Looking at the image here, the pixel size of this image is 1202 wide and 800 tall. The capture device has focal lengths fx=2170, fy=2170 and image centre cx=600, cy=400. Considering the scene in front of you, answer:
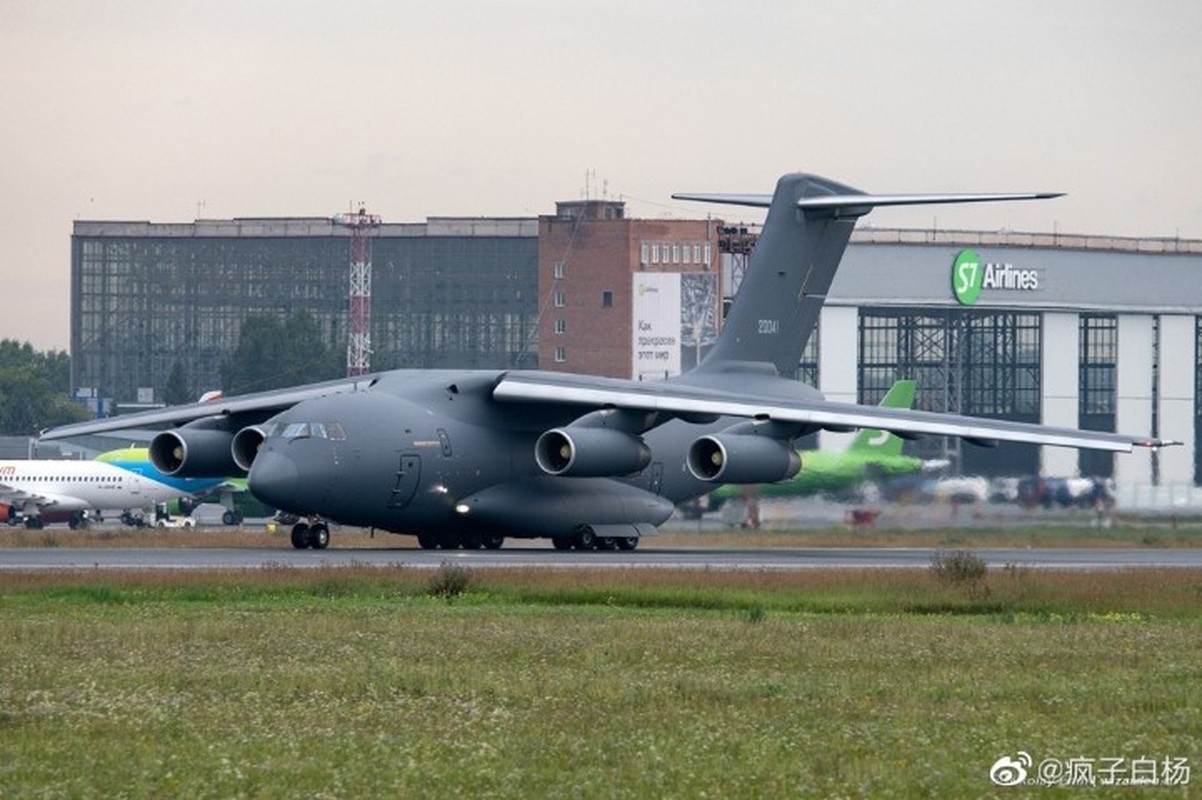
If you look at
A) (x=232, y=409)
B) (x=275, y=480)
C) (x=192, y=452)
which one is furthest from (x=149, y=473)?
(x=275, y=480)

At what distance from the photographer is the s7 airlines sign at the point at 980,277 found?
7625 cm

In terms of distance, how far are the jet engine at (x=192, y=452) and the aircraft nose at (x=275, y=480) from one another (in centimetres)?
355

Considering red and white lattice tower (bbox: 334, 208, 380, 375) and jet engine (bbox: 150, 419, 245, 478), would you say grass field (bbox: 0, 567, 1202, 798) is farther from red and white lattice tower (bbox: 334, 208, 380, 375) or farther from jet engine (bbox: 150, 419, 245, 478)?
red and white lattice tower (bbox: 334, 208, 380, 375)

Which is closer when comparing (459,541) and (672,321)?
(459,541)

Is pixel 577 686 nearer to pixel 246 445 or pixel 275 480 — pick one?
pixel 275 480

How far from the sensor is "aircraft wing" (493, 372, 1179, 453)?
34.1 m

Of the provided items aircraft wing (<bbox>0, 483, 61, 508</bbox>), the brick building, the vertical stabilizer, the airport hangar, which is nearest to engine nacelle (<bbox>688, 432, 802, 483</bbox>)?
the vertical stabilizer

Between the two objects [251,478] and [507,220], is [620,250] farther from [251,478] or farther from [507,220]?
[251,478]

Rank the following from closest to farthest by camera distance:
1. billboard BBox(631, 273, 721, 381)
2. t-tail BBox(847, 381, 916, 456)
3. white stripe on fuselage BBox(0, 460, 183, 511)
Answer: t-tail BBox(847, 381, 916, 456) < white stripe on fuselage BBox(0, 460, 183, 511) < billboard BBox(631, 273, 721, 381)

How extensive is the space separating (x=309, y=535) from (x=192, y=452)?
8.50 ft

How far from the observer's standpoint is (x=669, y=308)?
90125mm

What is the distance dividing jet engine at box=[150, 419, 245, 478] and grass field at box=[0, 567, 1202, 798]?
12.6 meters

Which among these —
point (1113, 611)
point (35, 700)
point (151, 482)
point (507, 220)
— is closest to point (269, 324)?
point (507, 220)

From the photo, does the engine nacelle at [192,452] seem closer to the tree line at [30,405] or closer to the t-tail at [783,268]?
the t-tail at [783,268]
